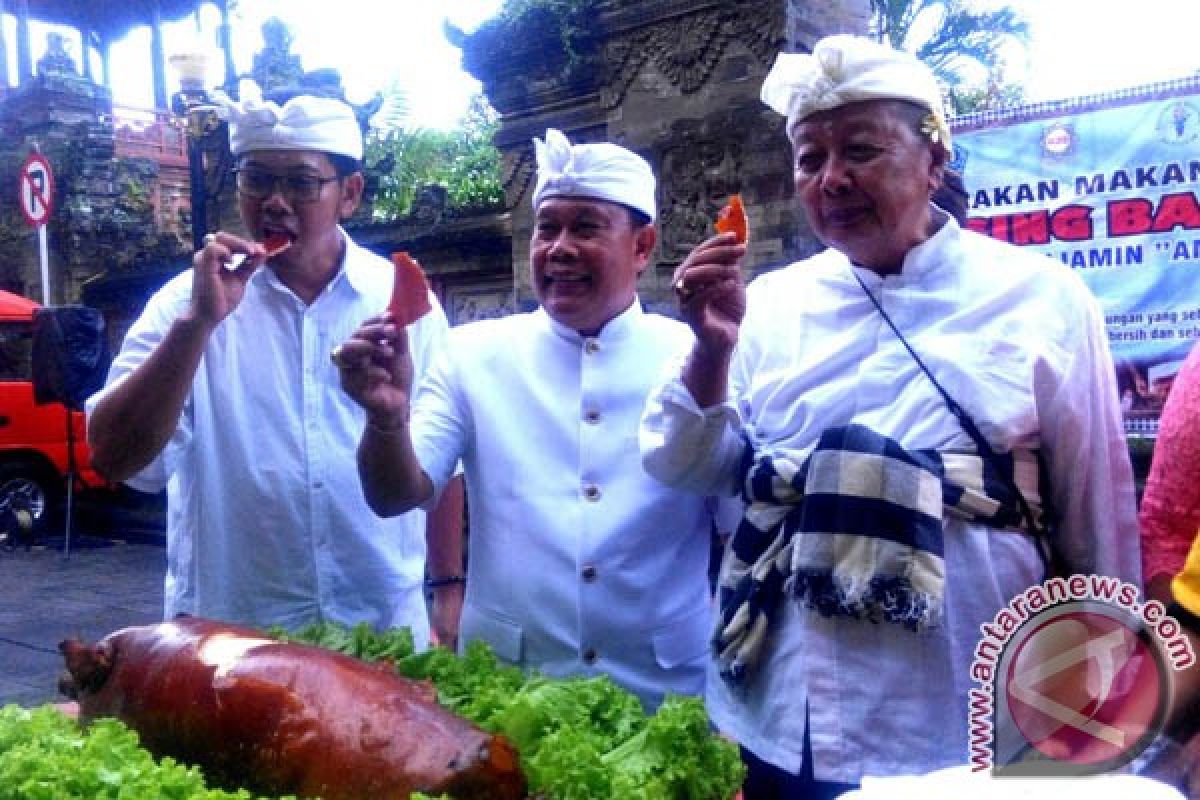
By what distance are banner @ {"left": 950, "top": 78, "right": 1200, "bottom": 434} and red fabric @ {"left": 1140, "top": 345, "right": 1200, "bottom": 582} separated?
162 inches

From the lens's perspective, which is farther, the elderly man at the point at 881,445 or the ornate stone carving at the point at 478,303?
A: the ornate stone carving at the point at 478,303

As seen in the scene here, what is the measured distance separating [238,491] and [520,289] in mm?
4745

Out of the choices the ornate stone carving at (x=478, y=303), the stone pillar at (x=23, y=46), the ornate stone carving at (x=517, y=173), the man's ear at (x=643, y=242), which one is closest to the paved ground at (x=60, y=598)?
the ornate stone carving at (x=478, y=303)

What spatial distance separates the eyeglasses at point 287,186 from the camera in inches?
110

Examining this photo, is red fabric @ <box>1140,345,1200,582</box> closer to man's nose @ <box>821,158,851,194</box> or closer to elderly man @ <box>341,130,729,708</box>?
man's nose @ <box>821,158,851,194</box>

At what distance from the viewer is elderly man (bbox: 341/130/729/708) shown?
2.40 metres

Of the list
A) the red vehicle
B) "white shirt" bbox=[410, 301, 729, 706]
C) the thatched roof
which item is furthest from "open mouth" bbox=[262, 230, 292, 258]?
the thatched roof

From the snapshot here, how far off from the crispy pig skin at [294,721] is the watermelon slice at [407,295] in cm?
67

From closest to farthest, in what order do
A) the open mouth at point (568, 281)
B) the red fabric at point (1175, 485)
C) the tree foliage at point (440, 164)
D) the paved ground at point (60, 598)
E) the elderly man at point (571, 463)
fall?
the red fabric at point (1175, 485)
the elderly man at point (571, 463)
the open mouth at point (568, 281)
the paved ground at point (60, 598)
the tree foliage at point (440, 164)

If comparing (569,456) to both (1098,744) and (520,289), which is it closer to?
(1098,744)

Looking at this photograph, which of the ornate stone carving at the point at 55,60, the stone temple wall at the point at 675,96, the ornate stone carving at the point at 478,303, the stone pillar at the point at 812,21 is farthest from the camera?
the ornate stone carving at the point at 55,60

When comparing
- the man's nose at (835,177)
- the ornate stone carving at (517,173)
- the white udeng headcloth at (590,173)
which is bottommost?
the man's nose at (835,177)

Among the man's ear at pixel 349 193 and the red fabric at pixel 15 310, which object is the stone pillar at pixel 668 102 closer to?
the man's ear at pixel 349 193

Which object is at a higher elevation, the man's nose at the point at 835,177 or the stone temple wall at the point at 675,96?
the stone temple wall at the point at 675,96
